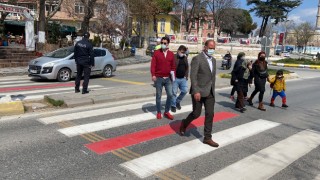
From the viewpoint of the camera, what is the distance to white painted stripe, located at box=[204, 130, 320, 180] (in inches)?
174

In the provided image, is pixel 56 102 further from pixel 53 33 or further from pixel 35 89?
pixel 53 33

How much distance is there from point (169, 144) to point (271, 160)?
5.69ft

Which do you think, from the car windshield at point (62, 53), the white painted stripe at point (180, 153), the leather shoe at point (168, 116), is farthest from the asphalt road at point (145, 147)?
the car windshield at point (62, 53)

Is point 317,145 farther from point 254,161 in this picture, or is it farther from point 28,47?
point 28,47

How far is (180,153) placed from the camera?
5.10 m

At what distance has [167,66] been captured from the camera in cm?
678

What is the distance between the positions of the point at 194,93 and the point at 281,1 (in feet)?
193

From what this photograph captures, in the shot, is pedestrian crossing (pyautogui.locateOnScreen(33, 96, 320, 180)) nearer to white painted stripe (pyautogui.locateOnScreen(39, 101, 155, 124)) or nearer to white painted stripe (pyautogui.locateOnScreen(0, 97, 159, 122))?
white painted stripe (pyautogui.locateOnScreen(39, 101, 155, 124))

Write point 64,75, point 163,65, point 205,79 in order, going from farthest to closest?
point 64,75
point 163,65
point 205,79

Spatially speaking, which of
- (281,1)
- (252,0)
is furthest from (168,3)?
(281,1)

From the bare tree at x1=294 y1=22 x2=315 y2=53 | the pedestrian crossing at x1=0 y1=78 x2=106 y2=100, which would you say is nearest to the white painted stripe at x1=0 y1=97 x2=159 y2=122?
the pedestrian crossing at x1=0 y1=78 x2=106 y2=100

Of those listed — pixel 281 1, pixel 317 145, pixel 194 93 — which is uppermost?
pixel 281 1

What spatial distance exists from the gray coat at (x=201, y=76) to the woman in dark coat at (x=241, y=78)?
3.49 m

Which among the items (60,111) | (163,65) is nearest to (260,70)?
(163,65)
